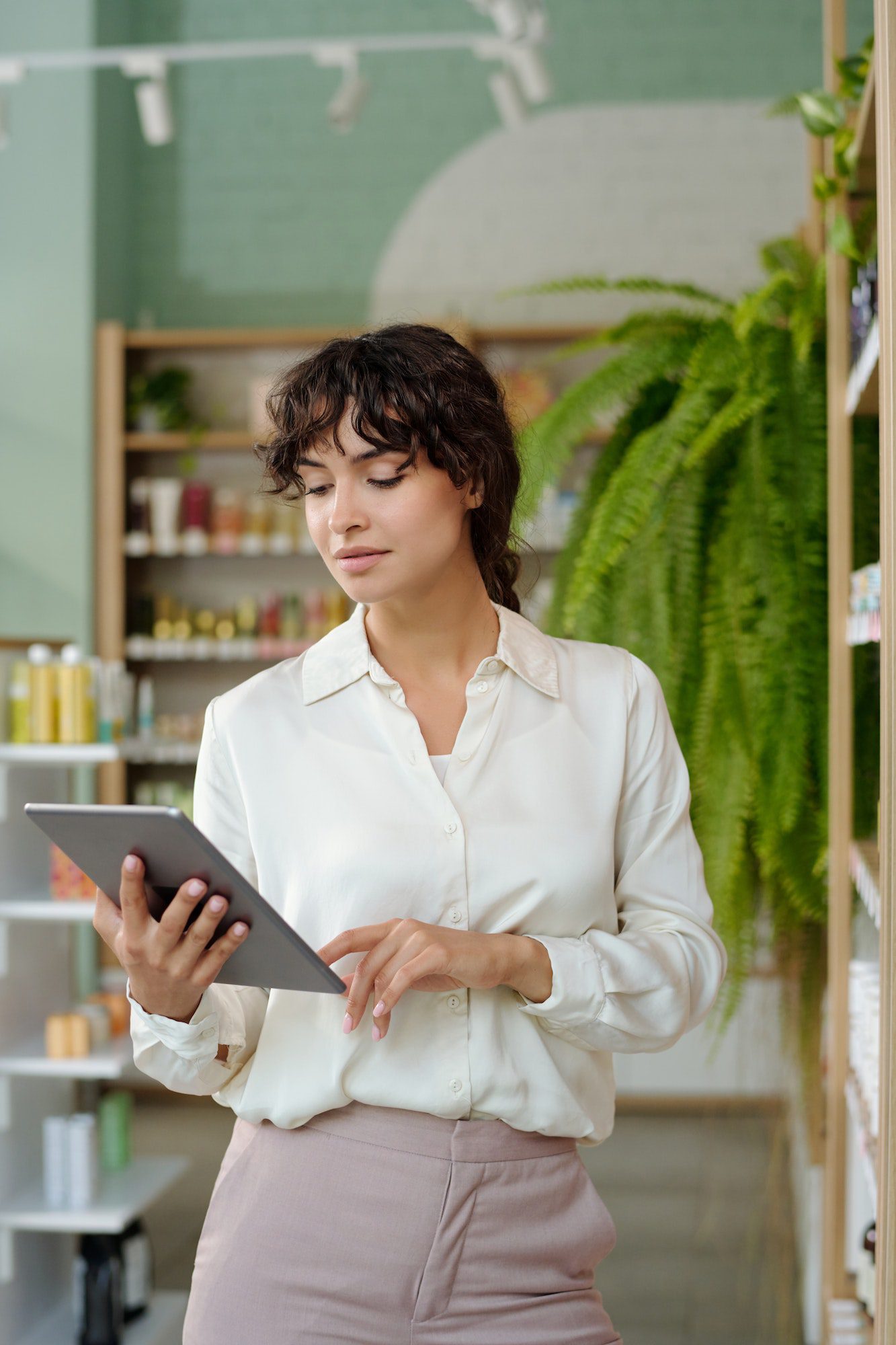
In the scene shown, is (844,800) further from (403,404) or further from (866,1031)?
(403,404)

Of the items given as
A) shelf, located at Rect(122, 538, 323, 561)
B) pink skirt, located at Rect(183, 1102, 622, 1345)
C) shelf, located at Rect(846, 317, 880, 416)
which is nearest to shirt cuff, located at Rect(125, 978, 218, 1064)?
pink skirt, located at Rect(183, 1102, 622, 1345)

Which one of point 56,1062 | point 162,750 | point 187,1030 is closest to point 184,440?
point 162,750

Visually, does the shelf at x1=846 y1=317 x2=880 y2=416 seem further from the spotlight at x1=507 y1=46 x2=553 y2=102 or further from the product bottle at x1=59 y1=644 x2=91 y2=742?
the spotlight at x1=507 y1=46 x2=553 y2=102

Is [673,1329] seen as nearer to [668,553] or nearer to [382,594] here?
[668,553]

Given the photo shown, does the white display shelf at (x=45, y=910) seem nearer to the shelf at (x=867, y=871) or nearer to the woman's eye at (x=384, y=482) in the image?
the shelf at (x=867, y=871)

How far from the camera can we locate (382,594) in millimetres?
1155

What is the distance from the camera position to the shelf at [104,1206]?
8.74 ft

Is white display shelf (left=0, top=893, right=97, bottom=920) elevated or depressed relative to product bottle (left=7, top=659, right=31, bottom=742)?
depressed

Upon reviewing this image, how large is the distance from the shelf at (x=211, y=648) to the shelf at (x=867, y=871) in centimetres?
330

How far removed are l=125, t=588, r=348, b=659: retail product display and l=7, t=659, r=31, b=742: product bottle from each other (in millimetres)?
2308

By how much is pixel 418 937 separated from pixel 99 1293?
6.99 feet

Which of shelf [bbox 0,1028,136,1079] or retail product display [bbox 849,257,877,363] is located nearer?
retail product display [bbox 849,257,877,363]

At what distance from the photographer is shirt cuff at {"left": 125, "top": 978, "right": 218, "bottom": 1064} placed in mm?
1088

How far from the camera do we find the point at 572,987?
1.09 m
